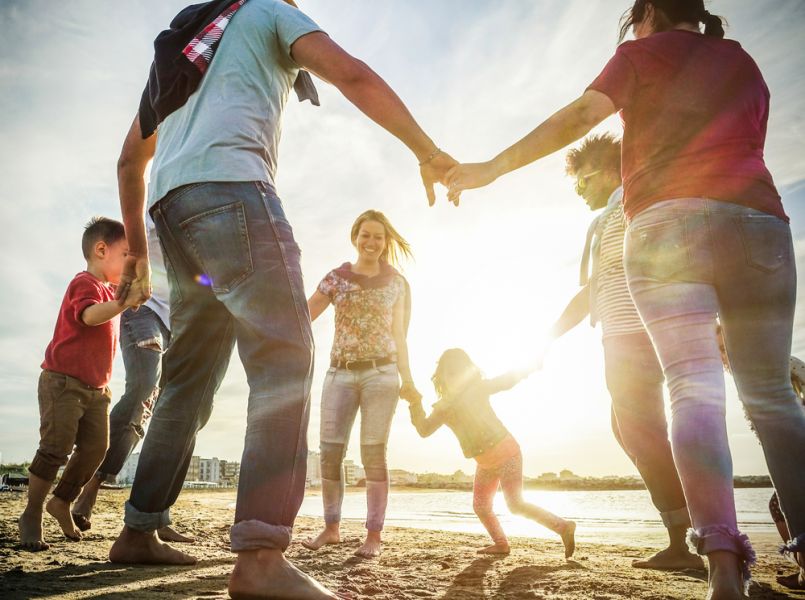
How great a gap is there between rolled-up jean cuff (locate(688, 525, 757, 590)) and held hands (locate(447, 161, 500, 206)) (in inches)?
63.1

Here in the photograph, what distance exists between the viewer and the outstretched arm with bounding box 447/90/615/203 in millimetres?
2072

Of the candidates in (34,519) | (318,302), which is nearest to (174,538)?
(34,519)

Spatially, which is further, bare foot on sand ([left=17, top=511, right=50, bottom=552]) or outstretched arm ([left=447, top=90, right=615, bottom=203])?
bare foot on sand ([left=17, top=511, right=50, bottom=552])

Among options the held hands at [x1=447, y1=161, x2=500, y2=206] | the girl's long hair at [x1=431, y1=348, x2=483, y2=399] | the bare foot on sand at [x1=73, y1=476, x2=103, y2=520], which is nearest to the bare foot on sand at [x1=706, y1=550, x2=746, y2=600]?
the held hands at [x1=447, y1=161, x2=500, y2=206]

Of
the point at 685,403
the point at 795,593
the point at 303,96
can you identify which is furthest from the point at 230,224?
the point at 795,593

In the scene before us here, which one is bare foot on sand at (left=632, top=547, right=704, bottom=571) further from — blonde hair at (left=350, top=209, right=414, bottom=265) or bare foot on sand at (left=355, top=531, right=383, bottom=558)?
blonde hair at (left=350, top=209, right=414, bottom=265)

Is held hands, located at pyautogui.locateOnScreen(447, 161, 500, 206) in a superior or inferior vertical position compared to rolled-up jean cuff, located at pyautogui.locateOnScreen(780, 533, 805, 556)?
superior

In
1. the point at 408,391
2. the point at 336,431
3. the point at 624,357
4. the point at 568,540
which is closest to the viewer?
the point at 624,357

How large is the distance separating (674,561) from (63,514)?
12.3 ft

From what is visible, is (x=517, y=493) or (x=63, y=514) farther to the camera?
(x=517, y=493)

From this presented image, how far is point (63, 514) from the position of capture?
10.8 feet

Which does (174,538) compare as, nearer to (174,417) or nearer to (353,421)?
(353,421)

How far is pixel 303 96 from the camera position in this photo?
2438mm

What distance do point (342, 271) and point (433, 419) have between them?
1578 mm
